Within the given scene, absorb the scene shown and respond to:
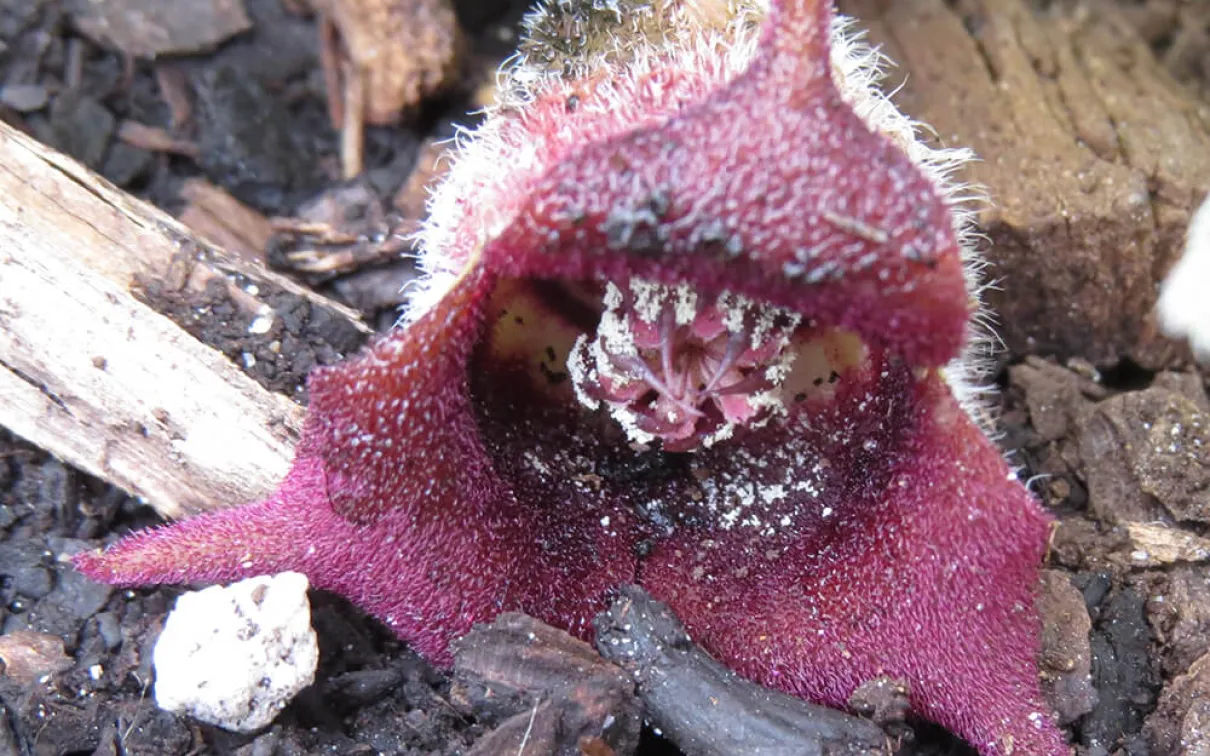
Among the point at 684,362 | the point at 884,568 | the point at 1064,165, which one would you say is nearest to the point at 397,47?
the point at 684,362

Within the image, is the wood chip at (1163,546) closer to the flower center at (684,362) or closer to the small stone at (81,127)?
the flower center at (684,362)

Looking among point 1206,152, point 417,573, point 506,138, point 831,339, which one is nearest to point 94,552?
point 417,573

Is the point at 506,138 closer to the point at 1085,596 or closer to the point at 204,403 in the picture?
the point at 204,403

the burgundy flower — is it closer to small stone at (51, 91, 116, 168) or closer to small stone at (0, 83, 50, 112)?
small stone at (51, 91, 116, 168)

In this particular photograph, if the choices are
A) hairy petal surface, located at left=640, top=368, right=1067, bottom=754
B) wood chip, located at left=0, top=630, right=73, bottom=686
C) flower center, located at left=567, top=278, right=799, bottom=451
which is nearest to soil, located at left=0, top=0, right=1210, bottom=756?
wood chip, located at left=0, top=630, right=73, bottom=686

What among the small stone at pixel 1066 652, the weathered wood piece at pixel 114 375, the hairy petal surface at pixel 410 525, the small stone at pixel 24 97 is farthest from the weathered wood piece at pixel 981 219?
the small stone at pixel 1066 652
